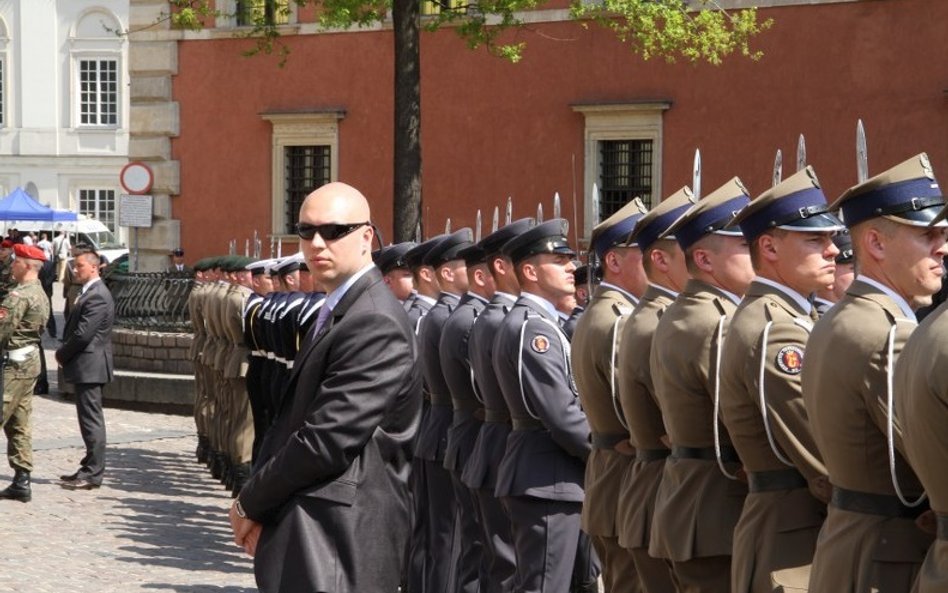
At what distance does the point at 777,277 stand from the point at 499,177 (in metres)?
25.3

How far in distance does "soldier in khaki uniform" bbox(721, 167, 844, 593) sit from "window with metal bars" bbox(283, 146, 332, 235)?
27569mm

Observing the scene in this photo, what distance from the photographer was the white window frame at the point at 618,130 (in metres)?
29.8

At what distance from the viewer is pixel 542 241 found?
966 cm

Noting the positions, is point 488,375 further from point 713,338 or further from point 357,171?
point 357,171

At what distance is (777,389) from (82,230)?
5497cm

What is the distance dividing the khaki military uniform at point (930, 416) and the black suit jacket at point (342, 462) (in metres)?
2.01

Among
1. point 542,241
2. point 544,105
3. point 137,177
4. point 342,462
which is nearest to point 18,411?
point 542,241

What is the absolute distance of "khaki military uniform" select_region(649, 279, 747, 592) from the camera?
22.4 ft

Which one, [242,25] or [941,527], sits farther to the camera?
[242,25]

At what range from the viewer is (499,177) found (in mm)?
31688

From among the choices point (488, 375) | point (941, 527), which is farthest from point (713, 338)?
point (488, 375)

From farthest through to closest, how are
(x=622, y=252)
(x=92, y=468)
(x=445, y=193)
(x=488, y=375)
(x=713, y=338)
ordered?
(x=445, y=193)
(x=92, y=468)
(x=488, y=375)
(x=622, y=252)
(x=713, y=338)

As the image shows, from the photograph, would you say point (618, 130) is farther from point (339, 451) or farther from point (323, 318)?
point (339, 451)

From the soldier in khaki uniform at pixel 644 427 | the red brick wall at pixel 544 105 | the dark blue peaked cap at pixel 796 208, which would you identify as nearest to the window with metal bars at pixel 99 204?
the red brick wall at pixel 544 105
